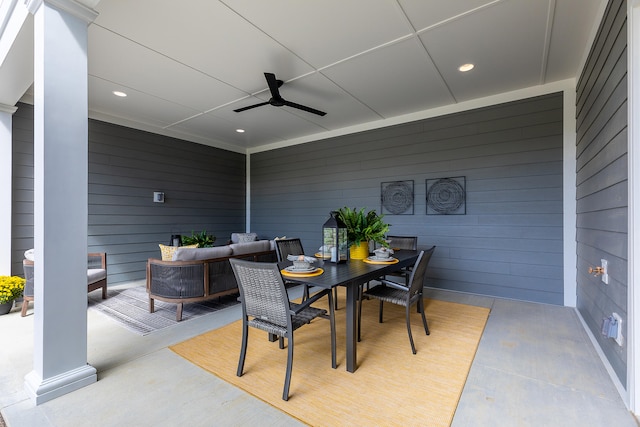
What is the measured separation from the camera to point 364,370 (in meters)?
2.23

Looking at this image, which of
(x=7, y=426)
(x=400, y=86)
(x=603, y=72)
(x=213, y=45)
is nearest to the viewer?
(x=7, y=426)

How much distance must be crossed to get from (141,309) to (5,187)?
2.47 meters

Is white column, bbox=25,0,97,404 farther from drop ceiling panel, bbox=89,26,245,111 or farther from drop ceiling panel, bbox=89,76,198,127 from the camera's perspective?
drop ceiling panel, bbox=89,76,198,127

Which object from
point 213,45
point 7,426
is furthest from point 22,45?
point 7,426

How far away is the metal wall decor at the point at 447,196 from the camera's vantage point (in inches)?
171

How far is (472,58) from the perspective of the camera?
3.13 metres

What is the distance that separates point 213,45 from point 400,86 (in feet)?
7.55

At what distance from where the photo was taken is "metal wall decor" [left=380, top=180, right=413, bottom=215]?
15.8ft

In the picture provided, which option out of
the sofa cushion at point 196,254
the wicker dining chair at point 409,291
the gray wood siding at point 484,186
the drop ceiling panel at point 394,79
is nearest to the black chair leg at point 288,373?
the wicker dining chair at point 409,291

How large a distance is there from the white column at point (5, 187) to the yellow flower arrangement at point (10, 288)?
0.51 meters

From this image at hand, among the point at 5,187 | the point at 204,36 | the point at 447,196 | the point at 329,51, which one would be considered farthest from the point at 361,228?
the point at 5,187

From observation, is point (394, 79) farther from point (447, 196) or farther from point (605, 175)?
point (605, 175)

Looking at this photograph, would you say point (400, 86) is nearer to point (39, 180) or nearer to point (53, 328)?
point (39, 180)

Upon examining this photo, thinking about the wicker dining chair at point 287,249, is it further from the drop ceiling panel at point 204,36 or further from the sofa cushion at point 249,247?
the drop ceiling panel at point 204,36
